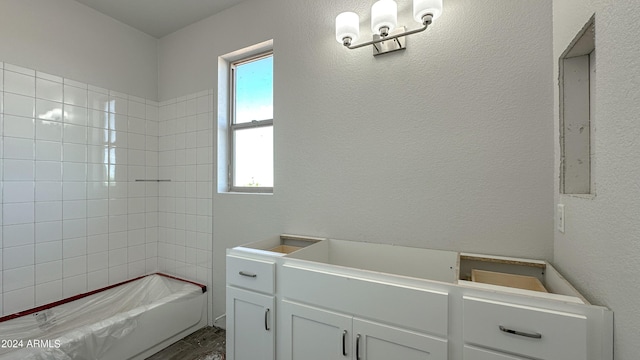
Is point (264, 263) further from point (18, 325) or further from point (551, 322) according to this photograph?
point (18, 325)

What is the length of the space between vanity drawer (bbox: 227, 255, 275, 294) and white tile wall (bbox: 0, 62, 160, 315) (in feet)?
5.29

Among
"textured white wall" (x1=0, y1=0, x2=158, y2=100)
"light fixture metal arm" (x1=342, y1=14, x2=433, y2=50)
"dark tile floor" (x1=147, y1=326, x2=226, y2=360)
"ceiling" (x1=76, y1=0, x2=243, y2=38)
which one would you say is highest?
"ceiling" (x1=76, y1=0, x2=243, y2=38)

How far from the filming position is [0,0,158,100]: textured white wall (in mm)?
1899

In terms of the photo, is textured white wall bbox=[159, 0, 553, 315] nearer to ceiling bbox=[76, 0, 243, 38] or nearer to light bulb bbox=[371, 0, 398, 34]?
light bulb bbox=[371, 0, 398, 34]

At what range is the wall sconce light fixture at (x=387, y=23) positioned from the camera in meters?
1.30

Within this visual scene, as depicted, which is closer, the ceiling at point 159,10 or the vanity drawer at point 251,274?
the vanity drawer at point 251,274

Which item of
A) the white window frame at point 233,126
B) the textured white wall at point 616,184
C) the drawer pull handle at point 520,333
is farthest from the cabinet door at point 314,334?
the white window frame at point 233,126

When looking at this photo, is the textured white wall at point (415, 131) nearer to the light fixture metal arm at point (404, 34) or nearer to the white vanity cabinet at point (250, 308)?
the light fixture metal arm at point (404, 34)

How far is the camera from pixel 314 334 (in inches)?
51.6

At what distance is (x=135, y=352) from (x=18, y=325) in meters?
0.79

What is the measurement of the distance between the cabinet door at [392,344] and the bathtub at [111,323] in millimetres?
1654

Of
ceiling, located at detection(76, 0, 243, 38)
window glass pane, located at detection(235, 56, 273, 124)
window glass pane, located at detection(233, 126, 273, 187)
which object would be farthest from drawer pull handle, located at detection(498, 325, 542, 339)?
ceiling, located at detection(76, 0, 243, 38)


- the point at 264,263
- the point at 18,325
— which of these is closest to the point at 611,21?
the point at 264,263

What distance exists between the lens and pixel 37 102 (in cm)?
199
